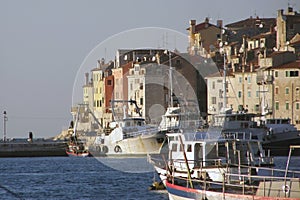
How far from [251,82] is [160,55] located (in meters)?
23.7

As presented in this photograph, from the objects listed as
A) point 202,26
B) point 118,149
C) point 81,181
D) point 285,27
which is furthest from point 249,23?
point 81,181

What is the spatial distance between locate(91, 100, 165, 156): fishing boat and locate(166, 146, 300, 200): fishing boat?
179ft

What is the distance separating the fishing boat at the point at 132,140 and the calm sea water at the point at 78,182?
373 inches

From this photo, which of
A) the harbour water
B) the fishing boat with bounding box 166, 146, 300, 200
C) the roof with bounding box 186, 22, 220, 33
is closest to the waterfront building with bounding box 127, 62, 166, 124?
the roof with bounding box 186, 22, 220, 33

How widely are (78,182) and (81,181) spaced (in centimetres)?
76

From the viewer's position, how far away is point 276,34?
14475 centimetres

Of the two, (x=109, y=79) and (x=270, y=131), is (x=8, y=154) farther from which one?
(x=109, y=79)

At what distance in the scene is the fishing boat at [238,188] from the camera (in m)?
38.3

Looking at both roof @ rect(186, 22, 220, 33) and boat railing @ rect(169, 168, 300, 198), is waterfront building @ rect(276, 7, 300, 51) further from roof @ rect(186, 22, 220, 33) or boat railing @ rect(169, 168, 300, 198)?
boat railing @ rect(169, 168, 300, 198)

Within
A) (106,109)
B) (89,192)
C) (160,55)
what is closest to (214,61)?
(160,55)

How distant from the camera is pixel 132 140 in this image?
348 feet

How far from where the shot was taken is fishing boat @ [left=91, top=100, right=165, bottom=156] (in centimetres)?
10375

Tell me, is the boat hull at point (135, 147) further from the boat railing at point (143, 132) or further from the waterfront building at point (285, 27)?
the waterfront building at point (285, 27)

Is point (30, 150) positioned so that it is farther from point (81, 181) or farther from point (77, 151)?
point (81, 181)
